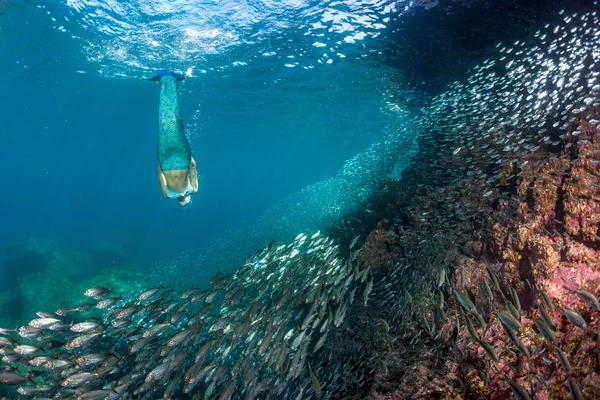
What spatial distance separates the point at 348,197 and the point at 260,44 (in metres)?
9.70

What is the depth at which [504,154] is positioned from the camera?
8203mm

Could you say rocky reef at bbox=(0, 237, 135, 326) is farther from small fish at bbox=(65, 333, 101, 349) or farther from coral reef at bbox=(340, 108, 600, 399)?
coral reef at bbox=(340, 108, 600, 399)

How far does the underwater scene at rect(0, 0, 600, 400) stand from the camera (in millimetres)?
4230

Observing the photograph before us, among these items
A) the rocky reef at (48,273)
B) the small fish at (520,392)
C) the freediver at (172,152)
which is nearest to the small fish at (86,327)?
the freediver at (172,152)

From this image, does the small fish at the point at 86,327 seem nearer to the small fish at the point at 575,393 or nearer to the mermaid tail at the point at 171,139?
the mermaid tail at the point at 171,139

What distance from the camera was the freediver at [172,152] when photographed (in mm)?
2730

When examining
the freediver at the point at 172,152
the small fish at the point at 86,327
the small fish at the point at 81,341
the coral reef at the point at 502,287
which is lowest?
the coral reef at the point at 502,287

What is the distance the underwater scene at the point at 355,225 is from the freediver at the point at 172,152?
19 mm

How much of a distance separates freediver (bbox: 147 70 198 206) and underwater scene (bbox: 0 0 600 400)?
0.02 metres

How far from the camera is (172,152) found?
2.73m

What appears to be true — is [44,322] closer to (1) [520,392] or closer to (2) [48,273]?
(1) [520,392]

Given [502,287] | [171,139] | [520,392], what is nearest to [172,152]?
[171,139]

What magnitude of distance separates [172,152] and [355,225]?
9.12m

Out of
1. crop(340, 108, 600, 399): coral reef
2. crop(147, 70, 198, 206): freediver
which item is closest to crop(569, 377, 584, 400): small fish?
crop(340, 108, 600, 399): coral reef
